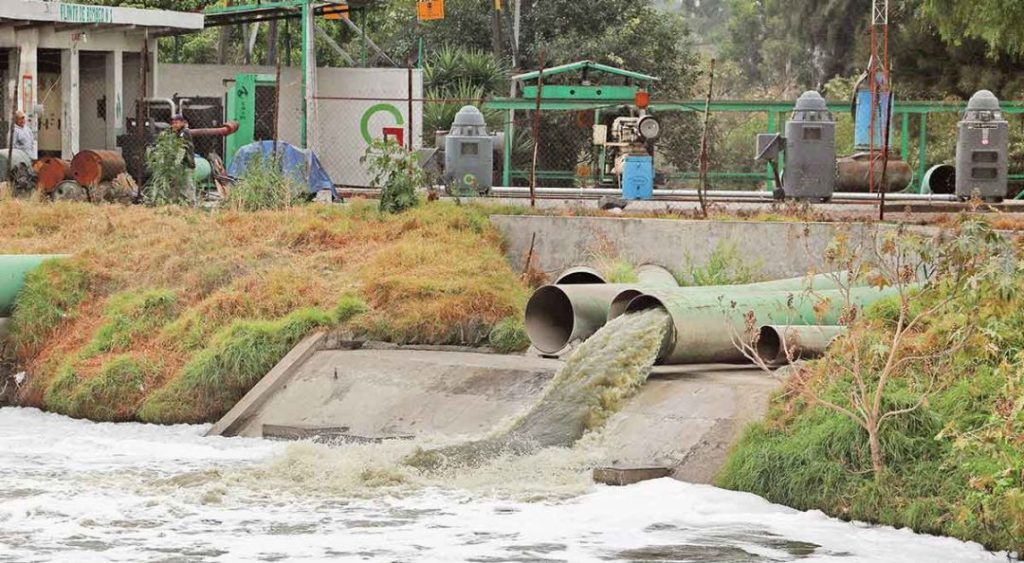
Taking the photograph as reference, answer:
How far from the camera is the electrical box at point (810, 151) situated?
2127 centimetres

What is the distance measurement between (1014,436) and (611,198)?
12108mm

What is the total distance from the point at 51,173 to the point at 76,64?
656cm

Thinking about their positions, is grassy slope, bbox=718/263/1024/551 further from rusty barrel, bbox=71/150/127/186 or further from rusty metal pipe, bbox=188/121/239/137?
rusty metal pipe, bbox=188/121/239/137

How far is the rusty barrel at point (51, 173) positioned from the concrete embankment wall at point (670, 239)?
782 centimetres

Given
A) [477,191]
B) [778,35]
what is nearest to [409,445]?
[477,191]

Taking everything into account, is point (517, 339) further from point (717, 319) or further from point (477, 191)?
point (477, 191)

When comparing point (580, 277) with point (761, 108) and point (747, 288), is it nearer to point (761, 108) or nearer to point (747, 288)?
point (747, 288)

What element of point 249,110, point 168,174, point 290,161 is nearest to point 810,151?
point 290,161

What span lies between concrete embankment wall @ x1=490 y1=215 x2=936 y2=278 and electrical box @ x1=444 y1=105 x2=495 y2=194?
3.14 meters

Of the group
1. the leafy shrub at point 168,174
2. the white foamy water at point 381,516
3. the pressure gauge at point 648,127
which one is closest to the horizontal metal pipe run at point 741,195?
the pressure gauge at point 648,127

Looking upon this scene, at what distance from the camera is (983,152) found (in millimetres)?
21406

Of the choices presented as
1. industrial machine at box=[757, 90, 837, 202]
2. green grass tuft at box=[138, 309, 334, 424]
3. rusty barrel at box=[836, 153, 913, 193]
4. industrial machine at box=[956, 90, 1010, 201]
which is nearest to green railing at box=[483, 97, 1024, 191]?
rusty barrel at box=[836, 153, 913, 193]

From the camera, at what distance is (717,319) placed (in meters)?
15.2

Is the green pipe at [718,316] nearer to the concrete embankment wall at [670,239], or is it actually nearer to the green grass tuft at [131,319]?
the concrete embankment wall at [670,239]
